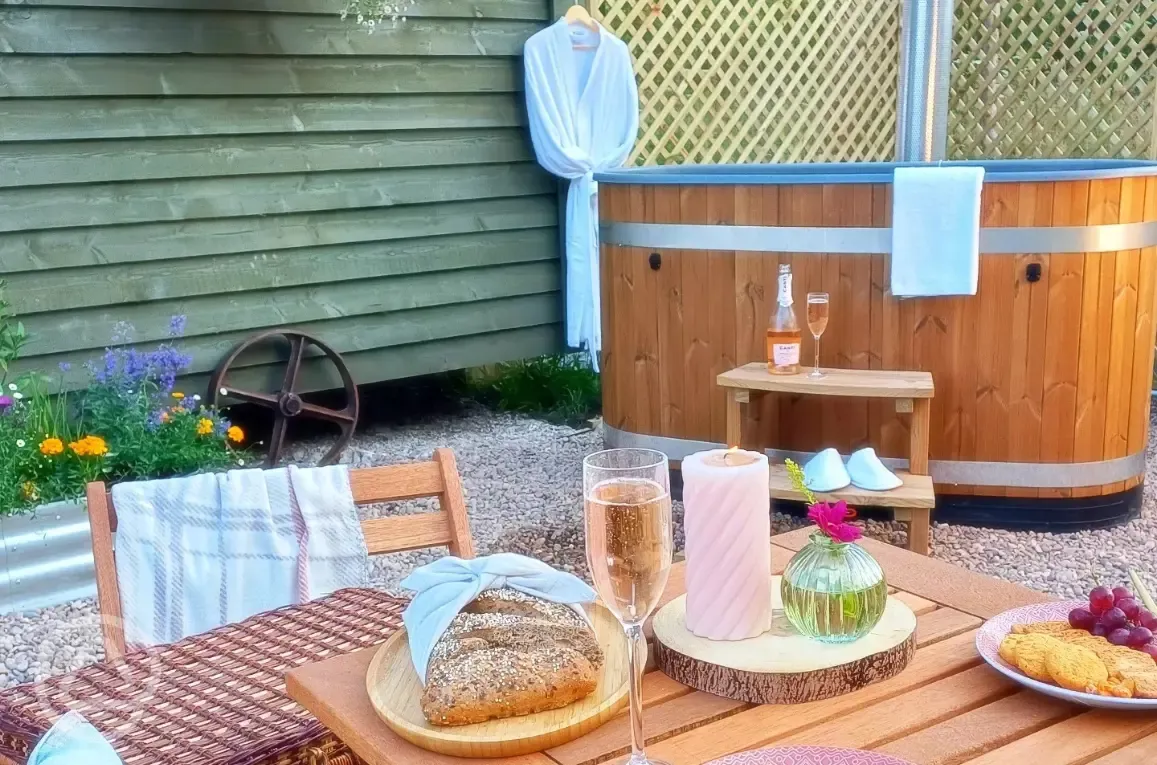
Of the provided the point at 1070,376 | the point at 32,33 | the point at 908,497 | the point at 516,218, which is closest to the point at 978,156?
the point at 516,218

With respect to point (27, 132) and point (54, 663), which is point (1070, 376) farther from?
point (27, 132)

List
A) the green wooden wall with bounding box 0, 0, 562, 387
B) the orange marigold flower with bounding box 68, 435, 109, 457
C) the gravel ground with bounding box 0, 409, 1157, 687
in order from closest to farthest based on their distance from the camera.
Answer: the gravel ground with bounding box 0, 409, 1157, 687 < the orange marigold flower with bounding box 68, 435, 109, 457 < the green wooden wall with bounding box 0, 0, 562, 387

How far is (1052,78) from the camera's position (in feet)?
22.0

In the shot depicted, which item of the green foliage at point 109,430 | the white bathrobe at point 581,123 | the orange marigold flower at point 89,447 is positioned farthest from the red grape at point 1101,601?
the white bathrobe at point 581,123

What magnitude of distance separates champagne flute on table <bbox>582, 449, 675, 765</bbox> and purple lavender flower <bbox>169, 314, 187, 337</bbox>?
3.49 meters

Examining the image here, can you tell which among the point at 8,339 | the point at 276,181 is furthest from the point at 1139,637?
the point at 276,181

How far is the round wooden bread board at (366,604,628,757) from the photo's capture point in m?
1.01

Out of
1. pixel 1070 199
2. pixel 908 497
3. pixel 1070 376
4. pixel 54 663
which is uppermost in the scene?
pixel 1070 199

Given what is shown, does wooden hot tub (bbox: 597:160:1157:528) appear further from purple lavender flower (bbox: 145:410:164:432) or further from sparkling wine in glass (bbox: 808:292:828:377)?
purple lavender flower (bbox: 145:410:164:432)

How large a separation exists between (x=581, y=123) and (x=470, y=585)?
416 cm

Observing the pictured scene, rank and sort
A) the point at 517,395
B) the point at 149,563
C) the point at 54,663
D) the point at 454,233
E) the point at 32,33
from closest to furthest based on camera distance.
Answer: the point at 149,563 → the point at 54,663 → the point at 32,33 → the point at 454,233 → the point at 517,395

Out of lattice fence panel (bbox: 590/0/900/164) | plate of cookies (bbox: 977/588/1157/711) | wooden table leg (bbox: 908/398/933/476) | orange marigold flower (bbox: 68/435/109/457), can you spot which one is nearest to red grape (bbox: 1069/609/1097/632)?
plate of cookies (bbox: 977/588/1157/711)

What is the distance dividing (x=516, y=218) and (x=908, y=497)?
2.62 meters

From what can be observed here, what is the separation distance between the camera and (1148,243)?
3377 mm
